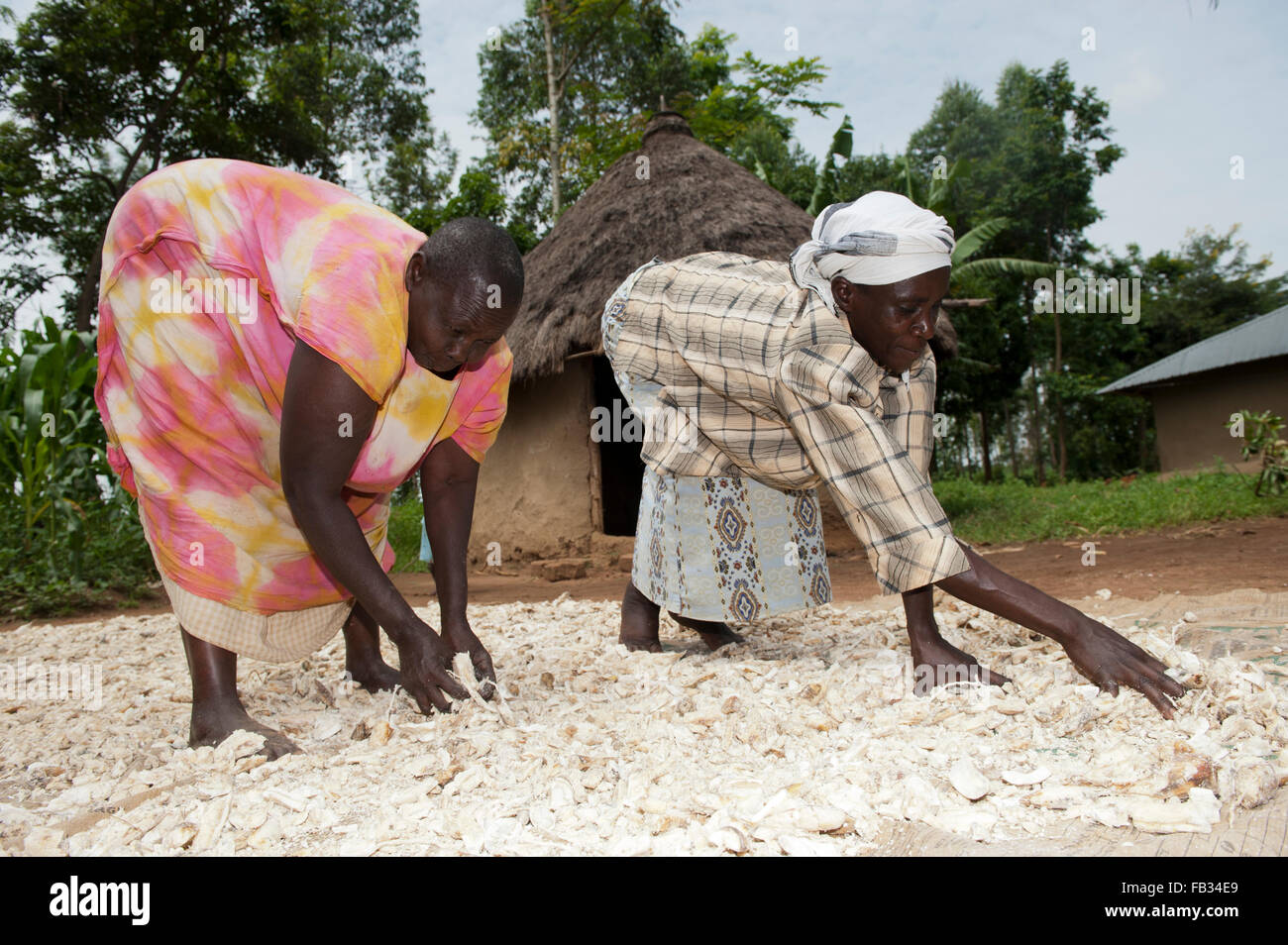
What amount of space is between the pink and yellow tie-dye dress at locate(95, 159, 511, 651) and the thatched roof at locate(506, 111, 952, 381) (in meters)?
4.83

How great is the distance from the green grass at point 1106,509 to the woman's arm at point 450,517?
574 centimetres

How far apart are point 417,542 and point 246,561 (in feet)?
23.4

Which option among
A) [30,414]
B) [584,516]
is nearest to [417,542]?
[584,516]

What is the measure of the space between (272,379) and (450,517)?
23.4 inches

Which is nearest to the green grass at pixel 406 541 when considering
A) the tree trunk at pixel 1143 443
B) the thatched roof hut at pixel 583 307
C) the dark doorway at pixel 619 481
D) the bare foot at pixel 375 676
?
the thatched roof hut at pixel 583 307

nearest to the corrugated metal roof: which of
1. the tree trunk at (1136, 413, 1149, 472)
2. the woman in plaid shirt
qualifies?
the tree trunk at (1136, 413, 1149, 472)

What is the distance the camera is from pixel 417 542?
908 centimetres

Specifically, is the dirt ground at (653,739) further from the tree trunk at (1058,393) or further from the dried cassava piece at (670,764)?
the tree trunk at (1058,393)

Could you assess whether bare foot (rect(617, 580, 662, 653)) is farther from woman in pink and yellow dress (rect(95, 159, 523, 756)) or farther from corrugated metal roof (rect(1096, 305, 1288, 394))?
corrugated metal roof (rect(1096, 305, 1288, 394))

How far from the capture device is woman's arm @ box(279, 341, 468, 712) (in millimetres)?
1764

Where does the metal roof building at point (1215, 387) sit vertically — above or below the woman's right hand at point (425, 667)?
above

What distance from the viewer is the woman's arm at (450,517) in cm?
230

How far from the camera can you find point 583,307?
7.04m

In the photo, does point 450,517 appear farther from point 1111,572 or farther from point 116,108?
point 116,108
